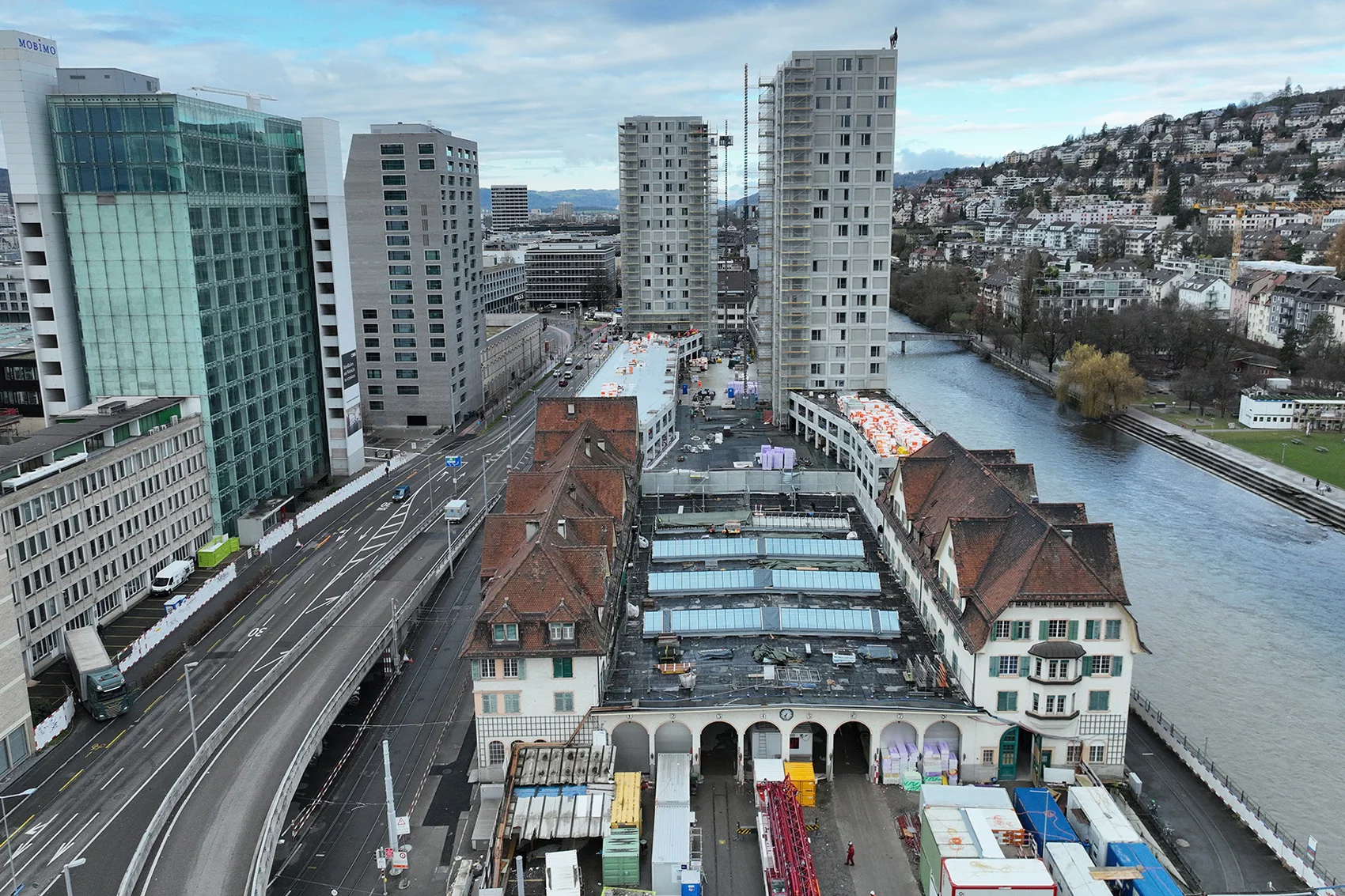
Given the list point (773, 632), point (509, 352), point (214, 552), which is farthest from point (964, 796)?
point (509, 352)

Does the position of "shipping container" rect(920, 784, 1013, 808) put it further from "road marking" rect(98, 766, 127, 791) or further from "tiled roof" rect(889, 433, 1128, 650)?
"road marking" rect(98, 766, 127, 791)

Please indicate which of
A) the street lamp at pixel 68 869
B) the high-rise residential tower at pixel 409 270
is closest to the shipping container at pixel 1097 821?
the street lamp at pixel 68 869

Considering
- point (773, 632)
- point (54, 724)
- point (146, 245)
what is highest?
point (146, 245)

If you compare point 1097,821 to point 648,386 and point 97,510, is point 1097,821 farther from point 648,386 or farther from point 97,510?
point 648,386

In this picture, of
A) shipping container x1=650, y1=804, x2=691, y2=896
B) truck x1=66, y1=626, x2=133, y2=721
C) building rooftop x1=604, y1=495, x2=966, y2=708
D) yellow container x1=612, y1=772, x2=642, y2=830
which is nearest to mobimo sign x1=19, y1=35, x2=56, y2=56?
truck x1=66, y1=626, x2=133, y2=721

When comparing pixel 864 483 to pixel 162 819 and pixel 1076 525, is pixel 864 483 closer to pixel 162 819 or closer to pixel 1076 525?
pixel 1076 525

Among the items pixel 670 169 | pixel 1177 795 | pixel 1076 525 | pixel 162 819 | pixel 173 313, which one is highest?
pixel 670 169

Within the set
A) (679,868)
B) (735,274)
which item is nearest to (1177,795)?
(679,868)
